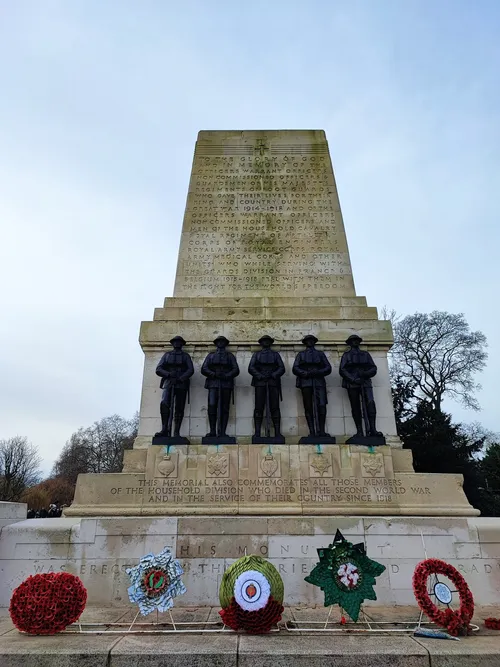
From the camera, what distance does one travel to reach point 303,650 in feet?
14.1

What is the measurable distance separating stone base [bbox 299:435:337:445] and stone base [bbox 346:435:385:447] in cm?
39

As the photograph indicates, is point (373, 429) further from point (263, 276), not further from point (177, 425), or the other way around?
→ point (263, 276)

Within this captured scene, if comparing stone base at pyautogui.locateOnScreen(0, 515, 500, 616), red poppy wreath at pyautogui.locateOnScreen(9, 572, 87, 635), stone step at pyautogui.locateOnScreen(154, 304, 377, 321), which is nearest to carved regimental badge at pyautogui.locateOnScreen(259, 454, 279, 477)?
stone base at pyautogui.locateOnScreen(0, 515, 500, 616)

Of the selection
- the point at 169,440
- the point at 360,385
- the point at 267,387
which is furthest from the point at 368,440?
the point at 169,440

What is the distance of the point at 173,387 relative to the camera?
31.5 ft

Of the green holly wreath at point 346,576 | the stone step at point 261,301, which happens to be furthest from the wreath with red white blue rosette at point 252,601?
the stone step at point 261,301

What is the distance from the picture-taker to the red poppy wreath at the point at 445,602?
5168mm

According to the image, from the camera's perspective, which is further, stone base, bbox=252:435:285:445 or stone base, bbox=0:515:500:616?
stone base, bbox=252:435:285:445

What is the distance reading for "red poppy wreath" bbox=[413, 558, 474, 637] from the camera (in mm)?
5168

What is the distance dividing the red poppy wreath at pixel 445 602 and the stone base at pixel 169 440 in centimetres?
506

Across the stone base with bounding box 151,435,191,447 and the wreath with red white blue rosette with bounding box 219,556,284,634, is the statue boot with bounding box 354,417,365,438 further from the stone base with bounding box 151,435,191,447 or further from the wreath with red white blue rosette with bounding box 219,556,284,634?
the wreath with red white blue rosette with bounding box 219,556,284,634

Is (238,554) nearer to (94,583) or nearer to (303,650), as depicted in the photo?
(94,583)

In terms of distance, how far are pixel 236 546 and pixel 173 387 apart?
3374mm

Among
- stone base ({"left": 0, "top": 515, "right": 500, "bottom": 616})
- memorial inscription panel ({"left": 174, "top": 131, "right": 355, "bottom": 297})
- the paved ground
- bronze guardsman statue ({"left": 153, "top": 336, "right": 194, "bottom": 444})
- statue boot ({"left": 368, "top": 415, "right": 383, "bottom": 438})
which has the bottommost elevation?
the paved ground
